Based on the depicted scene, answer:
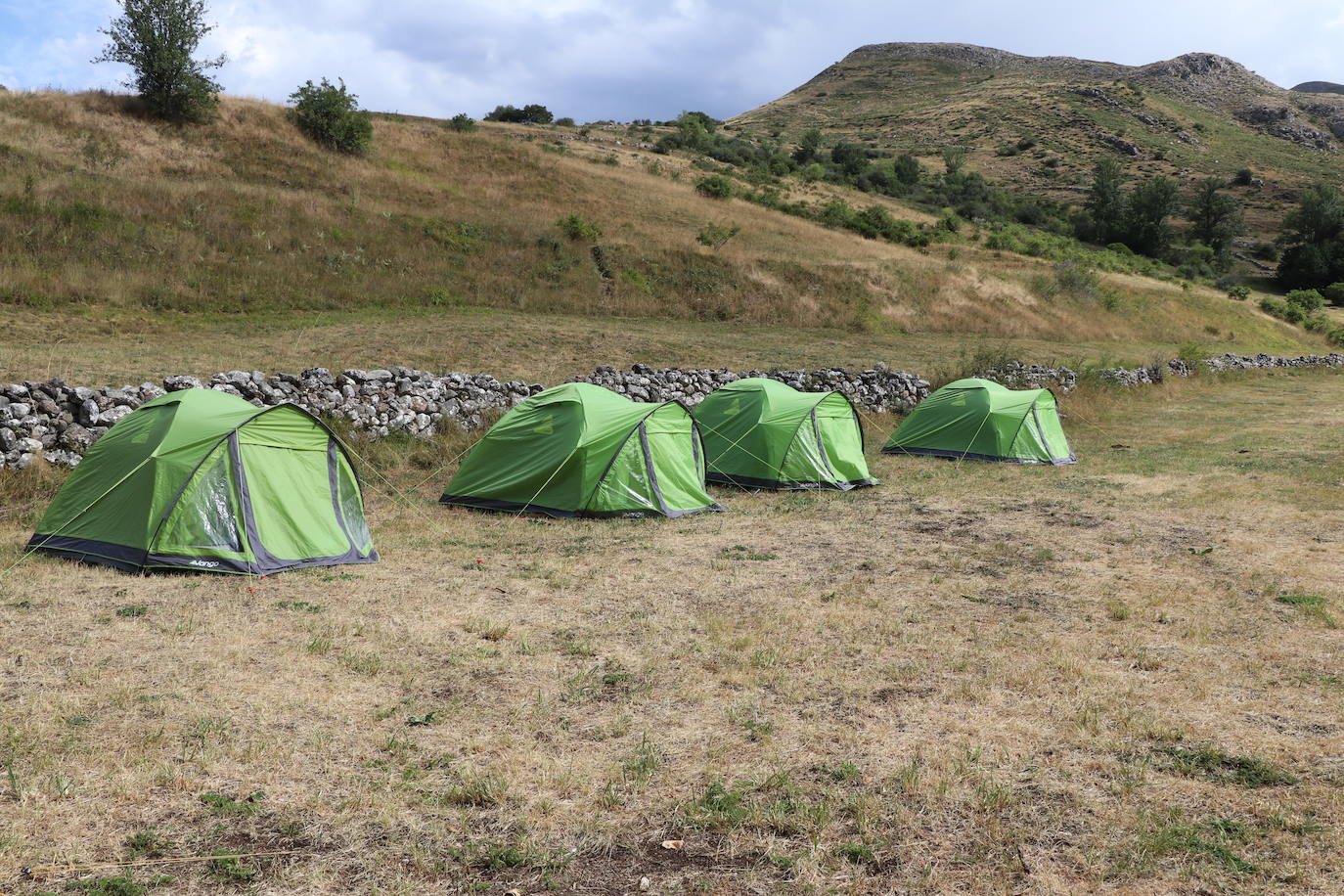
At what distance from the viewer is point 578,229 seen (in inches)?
1420

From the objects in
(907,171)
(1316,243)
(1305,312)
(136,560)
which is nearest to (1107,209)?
(1316,243)

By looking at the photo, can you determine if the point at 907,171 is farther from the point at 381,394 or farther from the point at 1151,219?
the point at 381,394

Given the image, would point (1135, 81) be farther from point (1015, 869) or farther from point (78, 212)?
point (1015, 869)

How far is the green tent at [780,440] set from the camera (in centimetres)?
1484

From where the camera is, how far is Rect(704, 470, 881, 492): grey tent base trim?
14773mm

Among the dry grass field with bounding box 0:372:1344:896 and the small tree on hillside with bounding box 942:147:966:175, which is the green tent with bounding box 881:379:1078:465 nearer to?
the dry grass field with bounding box 0:372:1344:896

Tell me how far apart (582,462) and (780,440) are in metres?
3.97

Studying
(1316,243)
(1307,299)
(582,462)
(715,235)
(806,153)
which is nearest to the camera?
(582,462)

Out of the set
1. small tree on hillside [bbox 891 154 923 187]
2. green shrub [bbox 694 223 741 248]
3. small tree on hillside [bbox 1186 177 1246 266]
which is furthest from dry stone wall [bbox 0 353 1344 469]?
small tree on hillside [bbox 1186 177 1246 266]

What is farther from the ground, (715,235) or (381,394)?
(715,235)

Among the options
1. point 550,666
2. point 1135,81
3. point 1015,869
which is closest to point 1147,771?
point 1015,869

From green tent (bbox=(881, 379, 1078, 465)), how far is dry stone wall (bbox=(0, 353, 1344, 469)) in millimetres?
3193

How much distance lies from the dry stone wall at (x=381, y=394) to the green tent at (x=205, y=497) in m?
2.14

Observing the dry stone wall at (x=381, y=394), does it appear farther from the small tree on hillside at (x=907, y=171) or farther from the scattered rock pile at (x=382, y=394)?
the small tree on hillside at (x=907, y=171)
